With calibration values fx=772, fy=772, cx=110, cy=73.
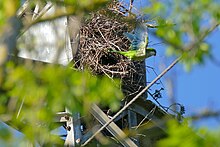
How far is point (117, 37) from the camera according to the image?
6.52 meters

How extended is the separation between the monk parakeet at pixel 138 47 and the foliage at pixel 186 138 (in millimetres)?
3452

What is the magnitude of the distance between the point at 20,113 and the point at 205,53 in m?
0.75

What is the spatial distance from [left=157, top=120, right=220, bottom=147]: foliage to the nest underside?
12.5 feet

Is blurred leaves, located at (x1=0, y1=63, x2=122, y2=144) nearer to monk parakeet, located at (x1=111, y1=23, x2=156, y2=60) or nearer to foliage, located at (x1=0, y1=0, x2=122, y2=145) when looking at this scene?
foliage, located at (x1=0, y1=0, x2=122, y2=145)

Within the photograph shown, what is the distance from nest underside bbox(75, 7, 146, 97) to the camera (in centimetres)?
631

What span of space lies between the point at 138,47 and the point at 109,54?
0.40 m

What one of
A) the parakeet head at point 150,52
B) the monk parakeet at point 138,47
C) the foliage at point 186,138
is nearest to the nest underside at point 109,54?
the monk parakeet at point 138,47

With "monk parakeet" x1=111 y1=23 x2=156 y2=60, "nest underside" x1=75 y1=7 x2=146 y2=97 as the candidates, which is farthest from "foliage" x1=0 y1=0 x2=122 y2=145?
"nest underside" x1=75 y1=7 x2=146 y2=97

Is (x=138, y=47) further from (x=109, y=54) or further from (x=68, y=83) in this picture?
(x=68, y=83)

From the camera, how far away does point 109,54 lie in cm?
648

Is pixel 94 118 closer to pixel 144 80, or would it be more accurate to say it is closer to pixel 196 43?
pixel 144 80

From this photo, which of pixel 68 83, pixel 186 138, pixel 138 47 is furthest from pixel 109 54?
pixel 186 138

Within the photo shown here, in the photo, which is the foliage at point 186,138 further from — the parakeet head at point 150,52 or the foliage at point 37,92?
the parakeet head at point 150,52

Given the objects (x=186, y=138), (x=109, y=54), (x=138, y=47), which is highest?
(x=186, y=138)
